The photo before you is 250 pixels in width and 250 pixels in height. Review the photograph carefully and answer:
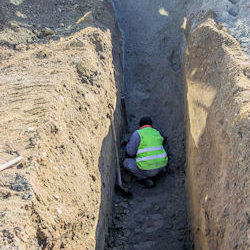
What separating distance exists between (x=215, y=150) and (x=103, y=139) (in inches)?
69.7

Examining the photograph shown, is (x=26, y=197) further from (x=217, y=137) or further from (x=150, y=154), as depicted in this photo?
(x=150, y=154)

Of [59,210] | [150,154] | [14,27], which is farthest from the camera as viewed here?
[14,27]

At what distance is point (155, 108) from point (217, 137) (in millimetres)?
3270

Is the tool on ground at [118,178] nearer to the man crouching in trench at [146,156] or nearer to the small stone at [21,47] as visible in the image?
the man crouching in trench at [146,156]

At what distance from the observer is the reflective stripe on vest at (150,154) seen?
219 inches

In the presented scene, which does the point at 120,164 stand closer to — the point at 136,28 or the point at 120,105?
the point at 120,105

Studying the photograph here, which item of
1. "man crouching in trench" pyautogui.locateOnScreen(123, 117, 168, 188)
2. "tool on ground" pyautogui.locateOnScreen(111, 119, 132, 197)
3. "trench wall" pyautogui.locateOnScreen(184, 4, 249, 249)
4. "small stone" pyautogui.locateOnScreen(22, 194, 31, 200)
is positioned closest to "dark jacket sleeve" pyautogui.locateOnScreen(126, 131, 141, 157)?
"man crouching in trench" pyautogui.locateOnScreen(123, 117, 168, 188)

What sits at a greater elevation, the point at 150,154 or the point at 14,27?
the point at 14,27

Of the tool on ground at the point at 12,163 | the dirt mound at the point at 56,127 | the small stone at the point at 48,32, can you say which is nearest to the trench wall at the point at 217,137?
the dirt mound at the point at 56,127

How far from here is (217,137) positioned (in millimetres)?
3676

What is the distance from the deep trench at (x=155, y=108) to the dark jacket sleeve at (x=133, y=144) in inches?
18.9

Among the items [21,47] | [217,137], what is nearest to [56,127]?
[217,137]

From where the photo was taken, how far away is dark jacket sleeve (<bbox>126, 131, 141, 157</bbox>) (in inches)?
222

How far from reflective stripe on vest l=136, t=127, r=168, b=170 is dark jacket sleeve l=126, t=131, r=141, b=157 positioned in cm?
7
